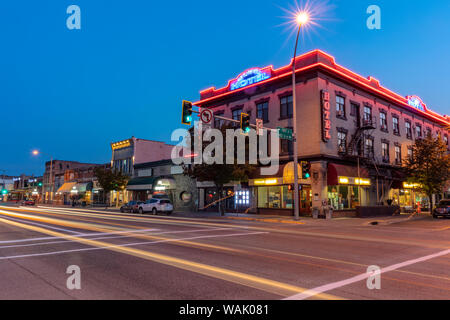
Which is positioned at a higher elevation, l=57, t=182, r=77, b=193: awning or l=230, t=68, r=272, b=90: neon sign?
l=230, t=68, r=272, b=90: neon sign

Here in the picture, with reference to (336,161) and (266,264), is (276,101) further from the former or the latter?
(266,264)

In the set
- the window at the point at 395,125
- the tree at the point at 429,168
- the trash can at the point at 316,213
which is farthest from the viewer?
the window at the point at 395,125

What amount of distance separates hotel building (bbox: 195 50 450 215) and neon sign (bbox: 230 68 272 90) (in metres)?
0.11

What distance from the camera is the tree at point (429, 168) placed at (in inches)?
1286

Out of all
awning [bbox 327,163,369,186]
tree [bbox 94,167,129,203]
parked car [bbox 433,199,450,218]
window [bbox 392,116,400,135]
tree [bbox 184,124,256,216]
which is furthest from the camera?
tree [bbox 94,167,129,203]

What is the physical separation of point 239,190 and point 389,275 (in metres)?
26.6

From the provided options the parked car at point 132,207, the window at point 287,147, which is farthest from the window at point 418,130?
the parked car at point 132,207

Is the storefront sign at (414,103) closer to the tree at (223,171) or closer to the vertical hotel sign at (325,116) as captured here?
the vertical hotel sign at (325,116)

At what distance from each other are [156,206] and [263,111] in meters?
14.8

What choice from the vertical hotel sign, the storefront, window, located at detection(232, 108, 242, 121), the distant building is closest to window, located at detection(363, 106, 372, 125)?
the storefront

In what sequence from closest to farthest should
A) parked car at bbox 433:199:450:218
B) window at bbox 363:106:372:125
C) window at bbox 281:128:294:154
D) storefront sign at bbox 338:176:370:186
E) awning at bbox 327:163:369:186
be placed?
awning at bbox 327:163:369:186, parked car at bbox 433:199:450:218, storefront sign at bbox 338:176:370:186, window at bbox 281:128:294:154, window at bbox 363:106:372:125

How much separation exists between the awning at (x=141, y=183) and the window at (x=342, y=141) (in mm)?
24215

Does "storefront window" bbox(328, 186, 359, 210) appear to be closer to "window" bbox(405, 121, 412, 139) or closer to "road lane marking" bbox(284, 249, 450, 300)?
"window" bbox(405, 121, 412, 139)

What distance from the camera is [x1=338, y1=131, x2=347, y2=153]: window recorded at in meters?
28.6
